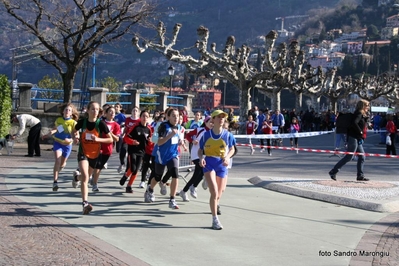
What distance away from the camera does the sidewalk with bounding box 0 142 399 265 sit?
703 cm

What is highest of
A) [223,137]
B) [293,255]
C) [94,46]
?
[94,46]

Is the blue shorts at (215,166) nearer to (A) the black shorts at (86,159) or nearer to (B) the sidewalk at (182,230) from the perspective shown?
(B) the sidewalk at (182,230)

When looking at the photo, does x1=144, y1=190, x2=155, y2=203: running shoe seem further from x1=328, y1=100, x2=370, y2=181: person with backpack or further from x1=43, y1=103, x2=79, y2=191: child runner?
x1=328, y1=100, x2=370, y2=181: person with backpack

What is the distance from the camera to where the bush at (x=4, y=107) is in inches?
761

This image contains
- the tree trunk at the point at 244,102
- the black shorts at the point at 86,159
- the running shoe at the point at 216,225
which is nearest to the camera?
the running shoe at the point at 216,225

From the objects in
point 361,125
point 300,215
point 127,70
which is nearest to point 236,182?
point 361,125

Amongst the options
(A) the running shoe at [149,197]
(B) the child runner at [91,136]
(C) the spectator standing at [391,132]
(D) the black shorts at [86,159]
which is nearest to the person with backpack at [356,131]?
(A) the running shoe at [149,197]

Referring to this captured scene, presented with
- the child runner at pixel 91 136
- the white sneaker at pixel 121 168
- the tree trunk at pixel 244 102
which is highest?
the tree trunk at pixel 244 102

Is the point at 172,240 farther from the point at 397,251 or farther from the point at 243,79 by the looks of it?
the point at 243,79

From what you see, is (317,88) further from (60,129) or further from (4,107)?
(60,129)

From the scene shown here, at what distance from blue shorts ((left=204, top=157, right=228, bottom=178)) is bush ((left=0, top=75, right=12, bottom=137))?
12.1 metres

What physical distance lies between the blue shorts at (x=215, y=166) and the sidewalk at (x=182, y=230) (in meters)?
0.76

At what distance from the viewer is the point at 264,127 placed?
76.1 feet

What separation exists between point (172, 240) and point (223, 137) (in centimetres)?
175
